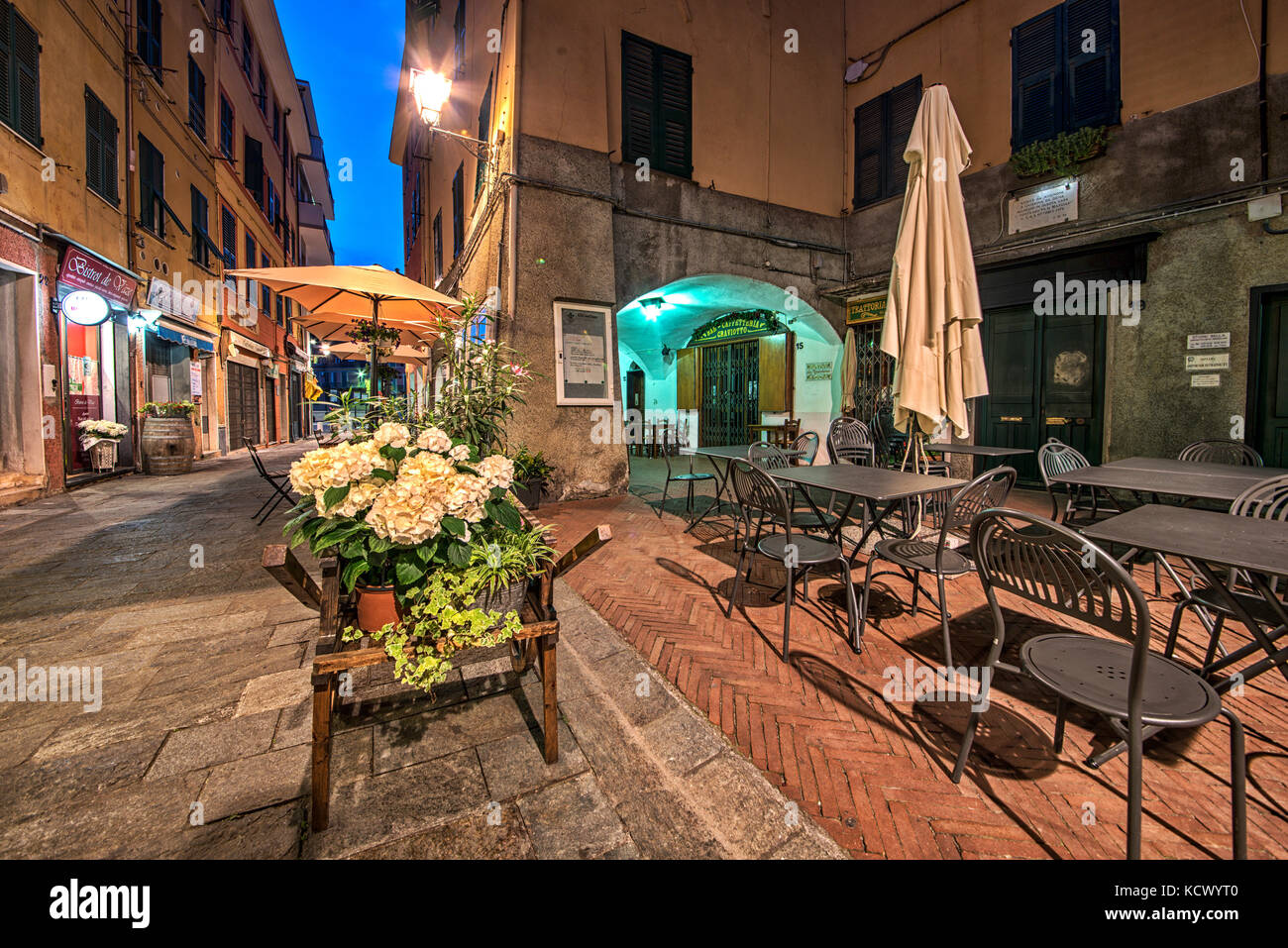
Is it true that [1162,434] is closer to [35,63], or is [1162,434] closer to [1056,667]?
[1056,667]

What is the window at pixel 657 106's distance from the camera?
744cm

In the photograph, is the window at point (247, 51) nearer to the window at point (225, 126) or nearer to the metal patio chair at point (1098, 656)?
the window at point (225, 126)

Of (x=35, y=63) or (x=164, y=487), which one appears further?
(x=164, y=487)

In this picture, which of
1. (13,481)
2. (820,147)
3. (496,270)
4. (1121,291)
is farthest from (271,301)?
(1121,291)

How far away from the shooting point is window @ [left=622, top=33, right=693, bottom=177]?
744 centimetres

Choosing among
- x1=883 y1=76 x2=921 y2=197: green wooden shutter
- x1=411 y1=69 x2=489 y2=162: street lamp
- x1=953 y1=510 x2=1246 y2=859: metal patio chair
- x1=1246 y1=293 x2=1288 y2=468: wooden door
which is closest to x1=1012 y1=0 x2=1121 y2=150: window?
x1=883 y1=76 x2=921 y2=197: green wooden shutter

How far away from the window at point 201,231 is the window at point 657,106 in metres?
10.3

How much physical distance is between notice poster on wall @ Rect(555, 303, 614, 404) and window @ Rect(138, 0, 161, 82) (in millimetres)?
9303

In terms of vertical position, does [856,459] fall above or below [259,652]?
above

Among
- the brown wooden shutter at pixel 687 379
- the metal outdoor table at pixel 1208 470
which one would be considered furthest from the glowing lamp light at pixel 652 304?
the metal outdoor table at pixel 1208 470

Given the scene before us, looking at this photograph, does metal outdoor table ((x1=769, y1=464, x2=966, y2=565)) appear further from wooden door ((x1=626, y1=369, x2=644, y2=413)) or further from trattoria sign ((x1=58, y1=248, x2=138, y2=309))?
wooden door ((x1=626, y1=369, x2=644, y2=413))
